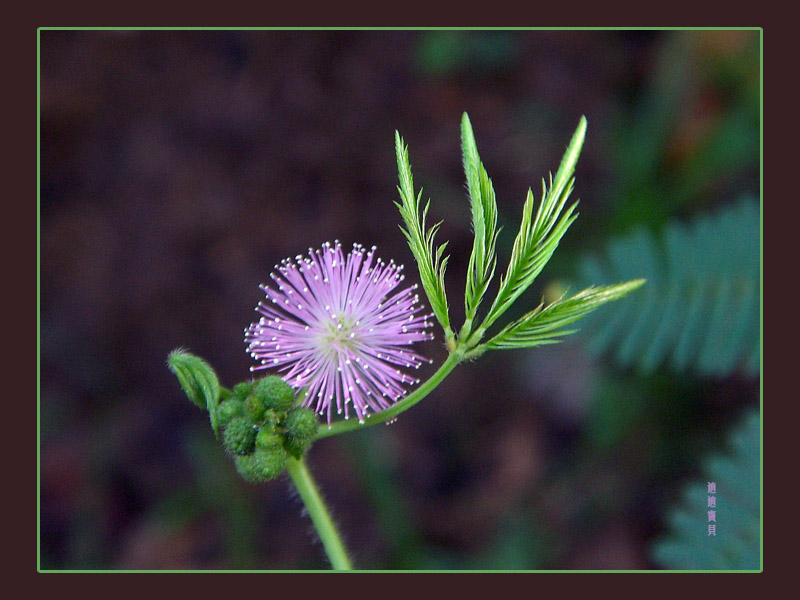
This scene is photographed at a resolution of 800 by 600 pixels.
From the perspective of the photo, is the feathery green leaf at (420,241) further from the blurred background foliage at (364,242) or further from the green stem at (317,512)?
the blurred background foliage at (364,242)

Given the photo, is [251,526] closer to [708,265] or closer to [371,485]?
[371,485]

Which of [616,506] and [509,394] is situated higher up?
[509,394]

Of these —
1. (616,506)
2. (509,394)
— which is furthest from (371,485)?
(616,506)

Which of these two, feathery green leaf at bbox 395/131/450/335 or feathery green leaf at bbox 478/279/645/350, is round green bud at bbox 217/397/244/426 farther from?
feathery green leaf at bbox 478/279/645/350

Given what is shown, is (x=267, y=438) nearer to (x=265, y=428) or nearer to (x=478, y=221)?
(x=265, y=428)

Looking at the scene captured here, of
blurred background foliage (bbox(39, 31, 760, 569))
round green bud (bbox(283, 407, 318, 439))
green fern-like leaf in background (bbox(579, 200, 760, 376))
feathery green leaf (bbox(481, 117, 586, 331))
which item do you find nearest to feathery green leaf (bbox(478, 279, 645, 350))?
feathery green leaf (bbox(481, 117, 586, 331))

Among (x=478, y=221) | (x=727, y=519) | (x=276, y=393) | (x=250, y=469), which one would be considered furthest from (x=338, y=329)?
(x=727, y=519)
